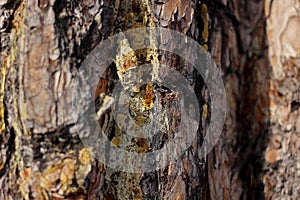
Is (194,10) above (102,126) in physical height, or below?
above

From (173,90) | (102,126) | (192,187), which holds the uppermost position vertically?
→ (173,90)

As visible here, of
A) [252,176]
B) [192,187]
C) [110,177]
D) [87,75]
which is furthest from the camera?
[252,176]

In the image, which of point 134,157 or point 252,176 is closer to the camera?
point 134,157

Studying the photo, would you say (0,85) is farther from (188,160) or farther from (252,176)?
(252,176)

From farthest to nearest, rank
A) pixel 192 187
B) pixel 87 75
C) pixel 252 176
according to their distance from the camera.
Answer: pixel 252 176 < pixel 192 187 < pixel 87 75

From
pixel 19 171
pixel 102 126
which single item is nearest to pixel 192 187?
pixel 102 126

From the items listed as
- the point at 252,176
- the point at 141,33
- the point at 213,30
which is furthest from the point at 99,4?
the point at 252,176
